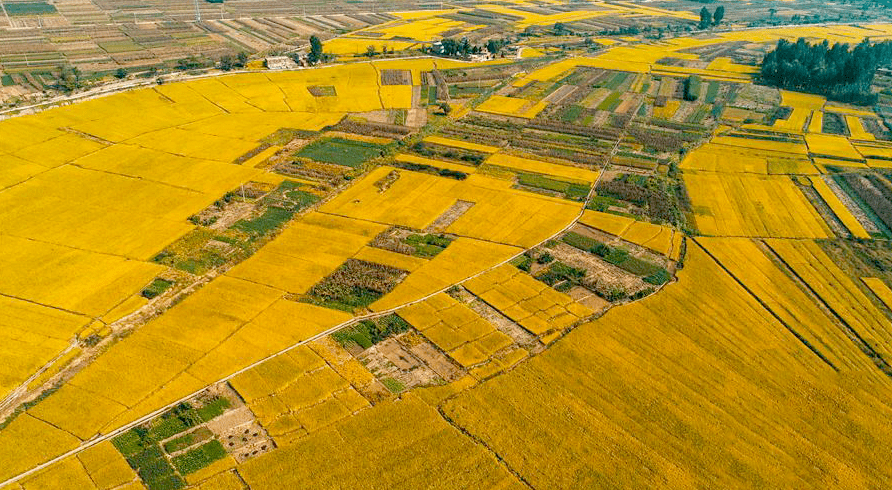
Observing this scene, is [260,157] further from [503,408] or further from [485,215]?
[503,408]

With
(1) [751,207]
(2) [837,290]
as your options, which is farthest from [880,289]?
(1) [751,207]

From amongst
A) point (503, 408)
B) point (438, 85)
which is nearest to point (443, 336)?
point (503, 408)

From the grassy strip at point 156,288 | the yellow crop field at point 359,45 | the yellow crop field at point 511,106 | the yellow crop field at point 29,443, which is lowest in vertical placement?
the yellow crop field at point 29,443

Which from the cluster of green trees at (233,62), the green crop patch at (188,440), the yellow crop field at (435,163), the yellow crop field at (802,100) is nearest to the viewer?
Answer: the green crop patch at (188,440)

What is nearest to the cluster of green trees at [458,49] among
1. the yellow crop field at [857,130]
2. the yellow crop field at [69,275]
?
the yellow crop field at [857,130]

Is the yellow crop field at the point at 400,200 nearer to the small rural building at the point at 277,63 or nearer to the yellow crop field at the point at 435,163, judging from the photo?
the yellow crop field at the point at 435,163

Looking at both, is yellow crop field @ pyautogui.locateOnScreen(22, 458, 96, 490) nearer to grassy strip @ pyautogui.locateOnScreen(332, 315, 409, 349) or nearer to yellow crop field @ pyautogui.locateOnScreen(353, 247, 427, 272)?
grassy strip @ pyautogui.locateOnScreen(332, 315, 409, 349)
